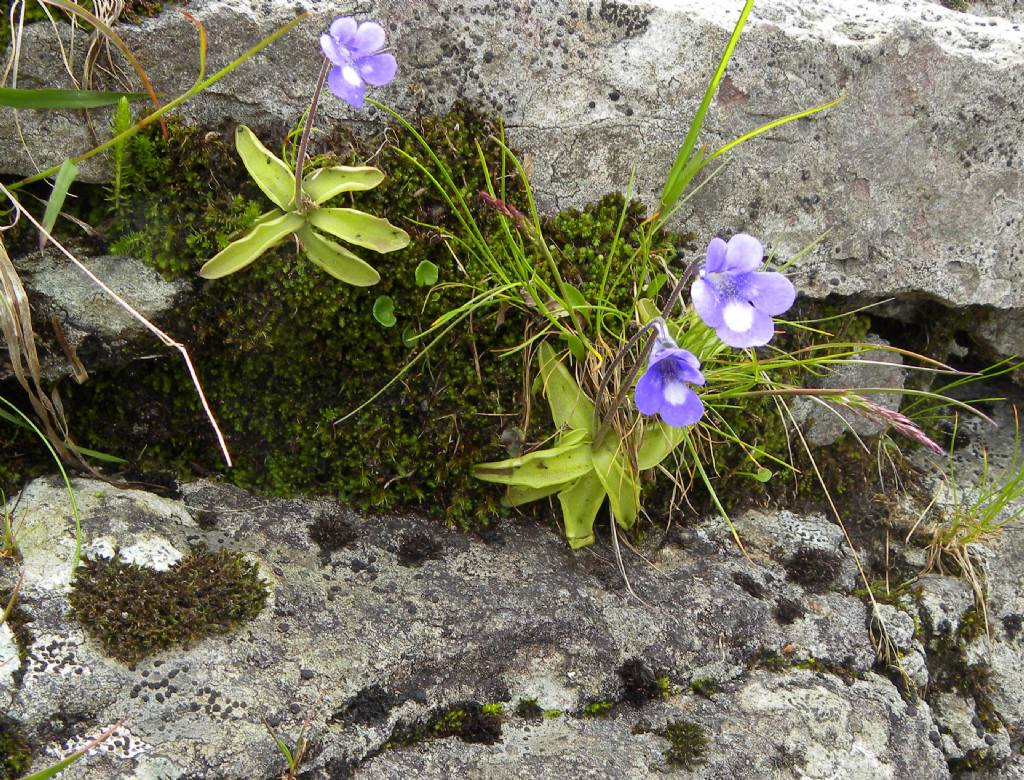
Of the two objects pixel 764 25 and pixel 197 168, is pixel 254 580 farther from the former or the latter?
pixel 764 25

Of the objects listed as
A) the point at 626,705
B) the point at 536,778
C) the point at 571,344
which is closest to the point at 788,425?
the point at 571,344

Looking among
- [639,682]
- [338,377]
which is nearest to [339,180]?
[338,377]

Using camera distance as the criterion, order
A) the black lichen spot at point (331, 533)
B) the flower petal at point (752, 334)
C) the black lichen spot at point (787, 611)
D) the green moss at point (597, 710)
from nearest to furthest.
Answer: the flower petal at point (752, 334), the green moss at point (597, 710), the black lichen spot at point (331, 533), the black lichen spot at point (787, 611)

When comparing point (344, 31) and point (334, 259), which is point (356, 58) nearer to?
point (344, 31)

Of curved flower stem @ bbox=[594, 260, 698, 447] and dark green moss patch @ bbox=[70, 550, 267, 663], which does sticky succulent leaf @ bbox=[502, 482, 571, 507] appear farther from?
dark green moss patch @ bbox=[70, 550, 267, 663]

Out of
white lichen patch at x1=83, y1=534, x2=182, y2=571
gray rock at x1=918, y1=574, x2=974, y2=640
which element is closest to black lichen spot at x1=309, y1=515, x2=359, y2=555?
white lichen patch at x1=83, y1=534, x2=182, y2=571

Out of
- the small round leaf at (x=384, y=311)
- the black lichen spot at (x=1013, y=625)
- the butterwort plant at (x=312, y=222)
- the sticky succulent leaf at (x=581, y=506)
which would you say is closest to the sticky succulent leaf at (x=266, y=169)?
the butterwort plant at (x=312, y=222)

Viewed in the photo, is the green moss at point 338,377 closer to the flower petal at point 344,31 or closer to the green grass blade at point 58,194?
the green grass blade at point 58,194
